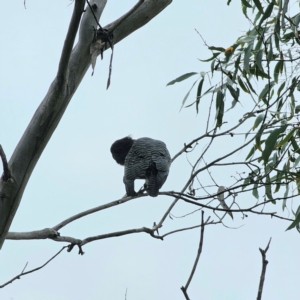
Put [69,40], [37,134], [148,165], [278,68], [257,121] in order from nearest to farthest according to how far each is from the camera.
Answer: [69,40], [37,134], [257,121], [148,165], [278,68]

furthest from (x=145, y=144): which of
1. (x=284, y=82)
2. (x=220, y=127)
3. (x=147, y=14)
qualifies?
(x=147, y=14)

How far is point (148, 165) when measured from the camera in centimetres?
381

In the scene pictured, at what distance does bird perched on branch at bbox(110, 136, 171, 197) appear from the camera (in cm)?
362

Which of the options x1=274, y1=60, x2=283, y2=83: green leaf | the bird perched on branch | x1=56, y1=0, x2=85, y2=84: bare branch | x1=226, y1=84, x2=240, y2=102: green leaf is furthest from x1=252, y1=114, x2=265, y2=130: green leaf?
x1=56, y1=0, x2=85, y2=84: bare branch

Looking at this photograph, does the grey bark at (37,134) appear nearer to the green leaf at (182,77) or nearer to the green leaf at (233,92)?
the green leaf at (182,77)

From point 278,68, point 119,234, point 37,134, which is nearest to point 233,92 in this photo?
point 278,68

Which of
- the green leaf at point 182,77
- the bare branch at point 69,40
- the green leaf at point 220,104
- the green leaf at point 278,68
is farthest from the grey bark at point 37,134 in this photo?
the green leaf at point 278,68

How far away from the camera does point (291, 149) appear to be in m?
4.12

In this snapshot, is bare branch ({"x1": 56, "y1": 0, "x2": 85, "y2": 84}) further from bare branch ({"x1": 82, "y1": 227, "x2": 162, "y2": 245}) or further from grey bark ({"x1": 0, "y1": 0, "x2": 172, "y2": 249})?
bare branch ({"x1": 82, "y1": 227, "x2": 162, "y2": 245})

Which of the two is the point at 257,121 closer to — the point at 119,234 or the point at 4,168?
the point at 119,234

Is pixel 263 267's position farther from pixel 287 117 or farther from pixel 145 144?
pixel 145 144

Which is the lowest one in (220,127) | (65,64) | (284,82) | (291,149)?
(65,64)

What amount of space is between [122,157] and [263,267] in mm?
3251

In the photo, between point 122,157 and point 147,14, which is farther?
point 122,157
